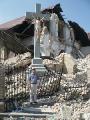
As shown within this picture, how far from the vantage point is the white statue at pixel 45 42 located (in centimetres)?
3378

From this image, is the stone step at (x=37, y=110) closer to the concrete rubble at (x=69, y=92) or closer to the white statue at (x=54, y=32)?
the concrete rubble at (x=69, y=92)

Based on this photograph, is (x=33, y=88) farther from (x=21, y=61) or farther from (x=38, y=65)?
(x=21, y=61)

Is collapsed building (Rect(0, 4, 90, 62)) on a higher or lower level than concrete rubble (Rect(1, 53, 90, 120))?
higher

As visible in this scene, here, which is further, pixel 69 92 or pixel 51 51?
pixel 51 51

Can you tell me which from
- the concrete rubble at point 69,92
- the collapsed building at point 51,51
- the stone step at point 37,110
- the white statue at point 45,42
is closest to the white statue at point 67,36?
the collapsed building at point 51,51

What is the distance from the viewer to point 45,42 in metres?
34.4

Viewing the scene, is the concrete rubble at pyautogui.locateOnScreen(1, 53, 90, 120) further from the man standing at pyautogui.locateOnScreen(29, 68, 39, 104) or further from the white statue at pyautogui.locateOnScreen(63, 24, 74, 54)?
the white statue at pyautogui.locateOnScreen(63, 24, 74, 54)

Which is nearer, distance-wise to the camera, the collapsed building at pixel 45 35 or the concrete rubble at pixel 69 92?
the concrete rubble at pixel 69 92

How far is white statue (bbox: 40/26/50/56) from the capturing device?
33.8 m

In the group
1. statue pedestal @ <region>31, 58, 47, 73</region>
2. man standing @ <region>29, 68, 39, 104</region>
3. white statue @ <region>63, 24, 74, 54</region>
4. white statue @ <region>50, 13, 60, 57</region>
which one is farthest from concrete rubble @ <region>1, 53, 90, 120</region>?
white statue @ <region>63, 24, 74, 54</region>

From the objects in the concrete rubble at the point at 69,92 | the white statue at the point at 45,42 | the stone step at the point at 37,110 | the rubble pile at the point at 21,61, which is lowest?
the stone step at the point at 37,110

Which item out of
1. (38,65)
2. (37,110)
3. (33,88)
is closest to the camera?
(37,110)

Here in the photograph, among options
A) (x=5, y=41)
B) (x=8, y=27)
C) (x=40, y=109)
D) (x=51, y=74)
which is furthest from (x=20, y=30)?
(x=40, y=109)

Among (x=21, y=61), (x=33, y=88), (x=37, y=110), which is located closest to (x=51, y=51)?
(x=21, y=61)
